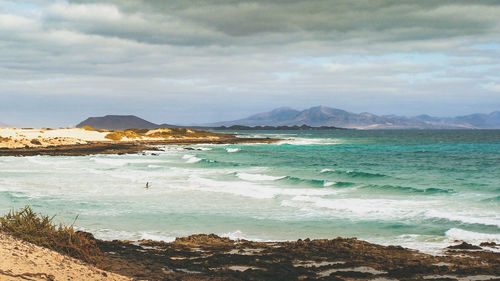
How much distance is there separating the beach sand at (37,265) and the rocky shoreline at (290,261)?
2.39 feet

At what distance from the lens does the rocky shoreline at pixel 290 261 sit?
9289 mm

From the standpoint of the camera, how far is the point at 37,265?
315 inches

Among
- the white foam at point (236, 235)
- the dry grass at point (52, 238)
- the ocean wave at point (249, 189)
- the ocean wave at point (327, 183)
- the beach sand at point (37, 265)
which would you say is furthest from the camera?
the ocean wave at point (327, 183)

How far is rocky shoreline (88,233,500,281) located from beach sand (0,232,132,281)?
0.73 metres

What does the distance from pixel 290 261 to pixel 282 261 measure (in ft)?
0.60

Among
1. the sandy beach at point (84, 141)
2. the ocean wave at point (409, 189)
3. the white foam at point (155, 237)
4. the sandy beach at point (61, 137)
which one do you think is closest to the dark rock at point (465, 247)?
the white foam at point (155, 237)

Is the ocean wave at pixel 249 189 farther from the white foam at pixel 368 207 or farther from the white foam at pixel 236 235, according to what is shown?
the white foam at pixel 236 235

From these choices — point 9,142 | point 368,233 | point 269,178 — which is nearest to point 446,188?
point 269,178

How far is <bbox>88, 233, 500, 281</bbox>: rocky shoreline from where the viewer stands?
30.5 ft

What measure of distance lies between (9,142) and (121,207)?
177ft

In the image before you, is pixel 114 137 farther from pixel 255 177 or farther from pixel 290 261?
pixel 290 261

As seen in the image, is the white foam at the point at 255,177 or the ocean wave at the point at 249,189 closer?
the ocean wave at the point at 249,189

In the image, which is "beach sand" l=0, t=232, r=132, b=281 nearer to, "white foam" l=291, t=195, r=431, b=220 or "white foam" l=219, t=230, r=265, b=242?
"white foam" l=219, t=230, r=265, b=242

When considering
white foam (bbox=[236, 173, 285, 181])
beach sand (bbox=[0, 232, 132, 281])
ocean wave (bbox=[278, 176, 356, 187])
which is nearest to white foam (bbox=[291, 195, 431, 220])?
ocean wave (bbox=[278, 176, 356, 187])
